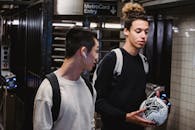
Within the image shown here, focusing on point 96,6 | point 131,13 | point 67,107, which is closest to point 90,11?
point 96,6

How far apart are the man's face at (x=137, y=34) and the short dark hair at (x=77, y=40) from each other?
0.69 meters

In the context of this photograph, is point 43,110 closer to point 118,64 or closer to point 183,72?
point 118,64

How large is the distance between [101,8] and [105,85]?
11.6ft

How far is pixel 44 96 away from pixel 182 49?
450cm

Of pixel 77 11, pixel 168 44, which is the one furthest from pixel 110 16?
pixel 168 44

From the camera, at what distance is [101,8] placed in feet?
20.7

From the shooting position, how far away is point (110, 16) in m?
6.37

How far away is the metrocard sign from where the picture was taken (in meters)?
6.19

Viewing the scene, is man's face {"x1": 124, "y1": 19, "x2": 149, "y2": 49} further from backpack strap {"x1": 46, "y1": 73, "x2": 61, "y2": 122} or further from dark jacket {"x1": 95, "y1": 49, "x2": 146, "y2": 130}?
backpack strap {"x1": 46, "y1": 73, "x2": 61, "y2": 122}

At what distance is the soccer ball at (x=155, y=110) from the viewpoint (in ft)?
9.42

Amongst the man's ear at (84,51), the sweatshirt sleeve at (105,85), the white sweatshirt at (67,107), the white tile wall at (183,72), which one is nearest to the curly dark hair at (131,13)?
the sweatshirt sleeve at (105,85)

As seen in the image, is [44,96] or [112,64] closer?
[44,96]

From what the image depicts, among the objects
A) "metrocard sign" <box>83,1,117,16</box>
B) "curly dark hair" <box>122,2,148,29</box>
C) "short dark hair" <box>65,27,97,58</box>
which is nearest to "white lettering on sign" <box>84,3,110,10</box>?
"metrocard sign" <box>83,1,117,16</box>

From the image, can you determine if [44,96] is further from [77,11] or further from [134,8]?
[77,11]
